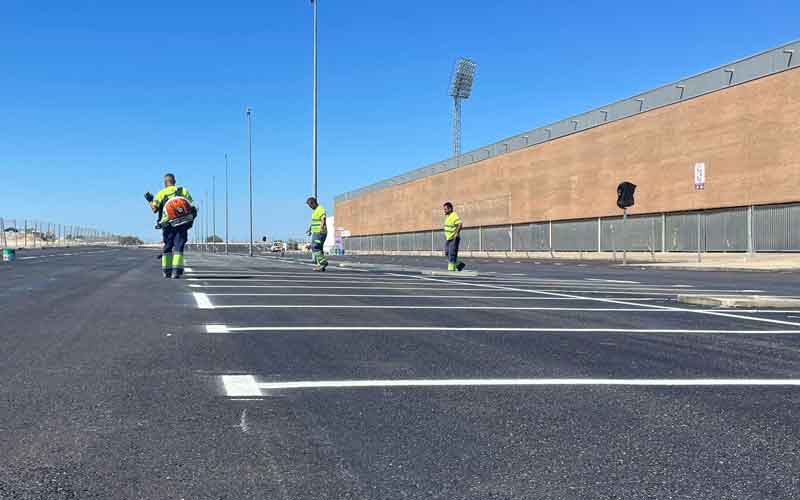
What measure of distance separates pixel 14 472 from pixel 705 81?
128 ft

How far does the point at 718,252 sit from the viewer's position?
34.4 metres

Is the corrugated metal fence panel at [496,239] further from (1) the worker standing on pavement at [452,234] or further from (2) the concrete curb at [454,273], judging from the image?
(1) the worker standing on pavement at [452,234]

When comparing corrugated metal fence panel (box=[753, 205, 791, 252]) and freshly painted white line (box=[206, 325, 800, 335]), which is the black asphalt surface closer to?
freshly painted white line (box=[206, 325, 800, 335])

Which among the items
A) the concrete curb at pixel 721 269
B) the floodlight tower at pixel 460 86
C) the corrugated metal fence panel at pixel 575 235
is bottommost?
the concrete curb at pixel 721 269

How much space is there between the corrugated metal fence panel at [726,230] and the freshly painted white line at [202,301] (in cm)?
3037

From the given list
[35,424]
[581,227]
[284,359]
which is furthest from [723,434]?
[581,227]

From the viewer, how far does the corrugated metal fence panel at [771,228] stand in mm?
30984

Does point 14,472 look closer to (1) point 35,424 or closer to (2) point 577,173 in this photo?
(1) point 35,424

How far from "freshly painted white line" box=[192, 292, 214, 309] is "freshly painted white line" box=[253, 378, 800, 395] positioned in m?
4.13

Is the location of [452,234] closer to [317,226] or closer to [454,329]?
[317,226]

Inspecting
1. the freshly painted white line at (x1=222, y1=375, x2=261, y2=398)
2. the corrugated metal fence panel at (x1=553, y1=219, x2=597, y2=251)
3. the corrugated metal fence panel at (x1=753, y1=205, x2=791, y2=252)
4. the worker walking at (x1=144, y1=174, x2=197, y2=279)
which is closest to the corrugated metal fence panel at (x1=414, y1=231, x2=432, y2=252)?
the corrugated metal fence panel at (x1=553, y1=219, x2=597, y2=251)

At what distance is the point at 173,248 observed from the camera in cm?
1292

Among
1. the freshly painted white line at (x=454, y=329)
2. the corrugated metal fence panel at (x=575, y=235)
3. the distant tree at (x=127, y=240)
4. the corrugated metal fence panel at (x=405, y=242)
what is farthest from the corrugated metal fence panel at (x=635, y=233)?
the distant tree at (x=127, y=240)

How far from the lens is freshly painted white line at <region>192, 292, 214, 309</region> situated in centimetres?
779
